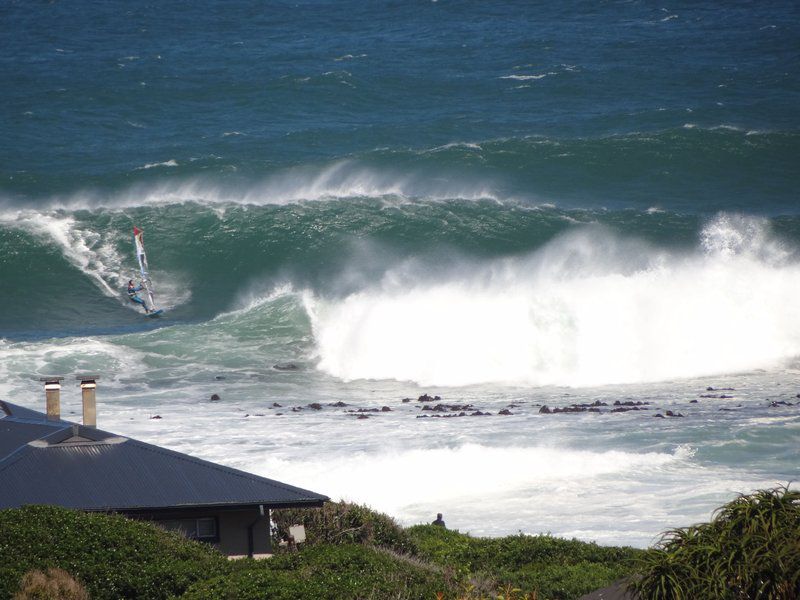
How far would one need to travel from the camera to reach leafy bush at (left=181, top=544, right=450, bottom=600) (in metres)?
13.0

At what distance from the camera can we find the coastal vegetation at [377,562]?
10492mm

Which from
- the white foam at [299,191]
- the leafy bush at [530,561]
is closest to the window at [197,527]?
the leafy bush at [530,561]

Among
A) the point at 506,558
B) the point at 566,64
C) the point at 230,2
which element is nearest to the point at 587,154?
the point at 566,64

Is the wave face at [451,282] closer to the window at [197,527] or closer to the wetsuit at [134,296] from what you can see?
the wetsuit at [134,296]

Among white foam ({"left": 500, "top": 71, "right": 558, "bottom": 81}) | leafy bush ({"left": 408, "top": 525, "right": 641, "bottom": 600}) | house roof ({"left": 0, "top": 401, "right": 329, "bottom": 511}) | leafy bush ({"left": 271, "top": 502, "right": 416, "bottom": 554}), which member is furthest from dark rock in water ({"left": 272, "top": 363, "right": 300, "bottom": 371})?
white foam ({"left": 500, "top": 71, "right": 558, "bottom": 81})

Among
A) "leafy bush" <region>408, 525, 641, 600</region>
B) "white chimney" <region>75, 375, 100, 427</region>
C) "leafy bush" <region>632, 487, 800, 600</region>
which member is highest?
"white chimney" <region>75, 375, 100, 427</region>

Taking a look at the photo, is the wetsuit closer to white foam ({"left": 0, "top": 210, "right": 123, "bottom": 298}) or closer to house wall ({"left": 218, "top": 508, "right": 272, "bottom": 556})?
white foam ({"left": 0, "top": 210, "right": 123, "bottom": 298})

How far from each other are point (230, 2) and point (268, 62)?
40.2ft

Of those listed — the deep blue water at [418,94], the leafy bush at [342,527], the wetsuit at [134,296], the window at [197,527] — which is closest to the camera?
A: the window at [197,527]

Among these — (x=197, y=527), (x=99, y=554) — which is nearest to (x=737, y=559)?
(x=99, y=554)

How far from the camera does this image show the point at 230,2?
275ft

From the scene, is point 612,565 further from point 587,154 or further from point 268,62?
point 268,62

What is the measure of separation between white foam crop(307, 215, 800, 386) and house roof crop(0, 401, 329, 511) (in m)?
22.1

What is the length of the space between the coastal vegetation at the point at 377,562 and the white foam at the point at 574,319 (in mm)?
20465
